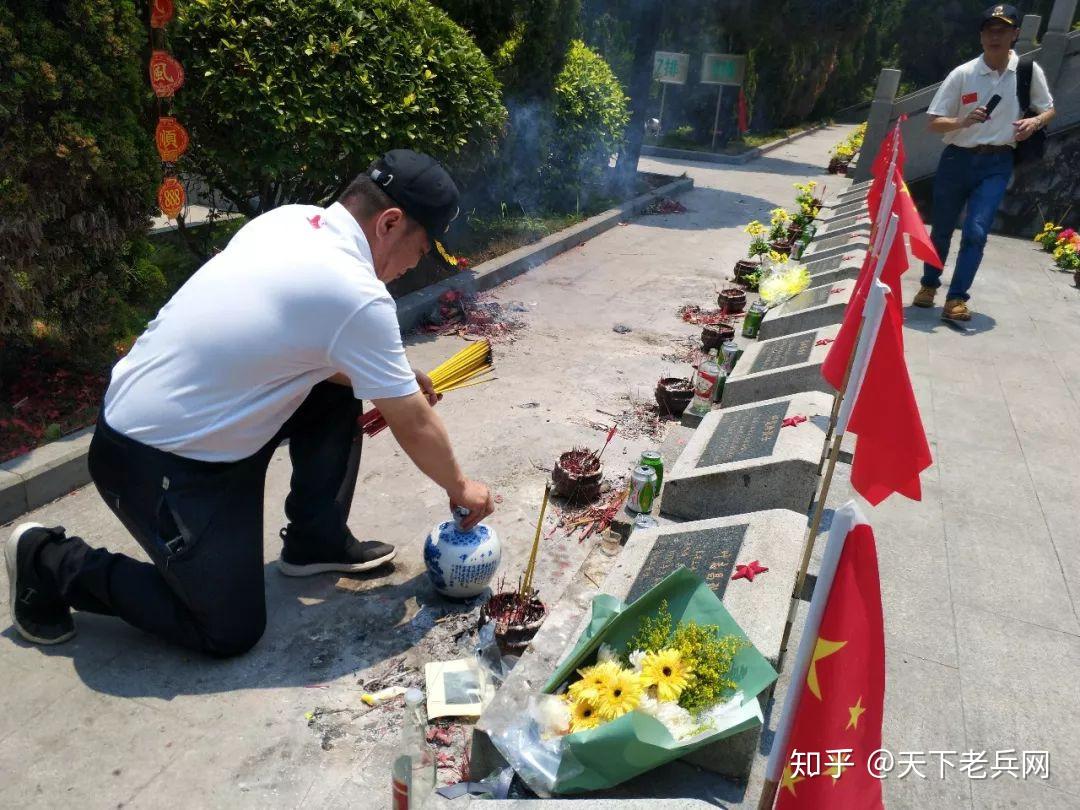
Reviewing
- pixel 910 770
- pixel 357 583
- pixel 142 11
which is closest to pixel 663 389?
pixel 357 583

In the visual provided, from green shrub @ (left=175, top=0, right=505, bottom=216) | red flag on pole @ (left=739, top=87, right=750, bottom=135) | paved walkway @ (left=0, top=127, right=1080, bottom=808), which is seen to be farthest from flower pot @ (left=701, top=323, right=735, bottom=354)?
red flag on pole @ (left=739, top=87, right=750, bottom=135)

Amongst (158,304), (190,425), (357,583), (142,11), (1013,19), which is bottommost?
(357,583)

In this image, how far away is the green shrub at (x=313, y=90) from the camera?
5531 millimetres

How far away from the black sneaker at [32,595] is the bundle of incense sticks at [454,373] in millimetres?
1305

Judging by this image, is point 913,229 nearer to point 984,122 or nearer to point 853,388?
point 853,388

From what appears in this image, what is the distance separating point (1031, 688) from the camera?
3164mm

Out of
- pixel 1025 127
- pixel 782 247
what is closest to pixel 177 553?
pixel 1025 127

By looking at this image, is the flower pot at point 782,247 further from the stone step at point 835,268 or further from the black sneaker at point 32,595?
the black sneaker at point 32,595

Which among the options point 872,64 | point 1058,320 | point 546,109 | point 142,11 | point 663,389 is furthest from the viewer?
point 872,64

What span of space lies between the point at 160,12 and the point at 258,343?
3.44 m

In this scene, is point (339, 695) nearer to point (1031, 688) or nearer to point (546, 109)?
point (1031, 688)

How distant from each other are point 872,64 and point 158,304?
1497 inches

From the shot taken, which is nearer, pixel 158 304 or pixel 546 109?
pixel 158 304

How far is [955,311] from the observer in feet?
24.5
